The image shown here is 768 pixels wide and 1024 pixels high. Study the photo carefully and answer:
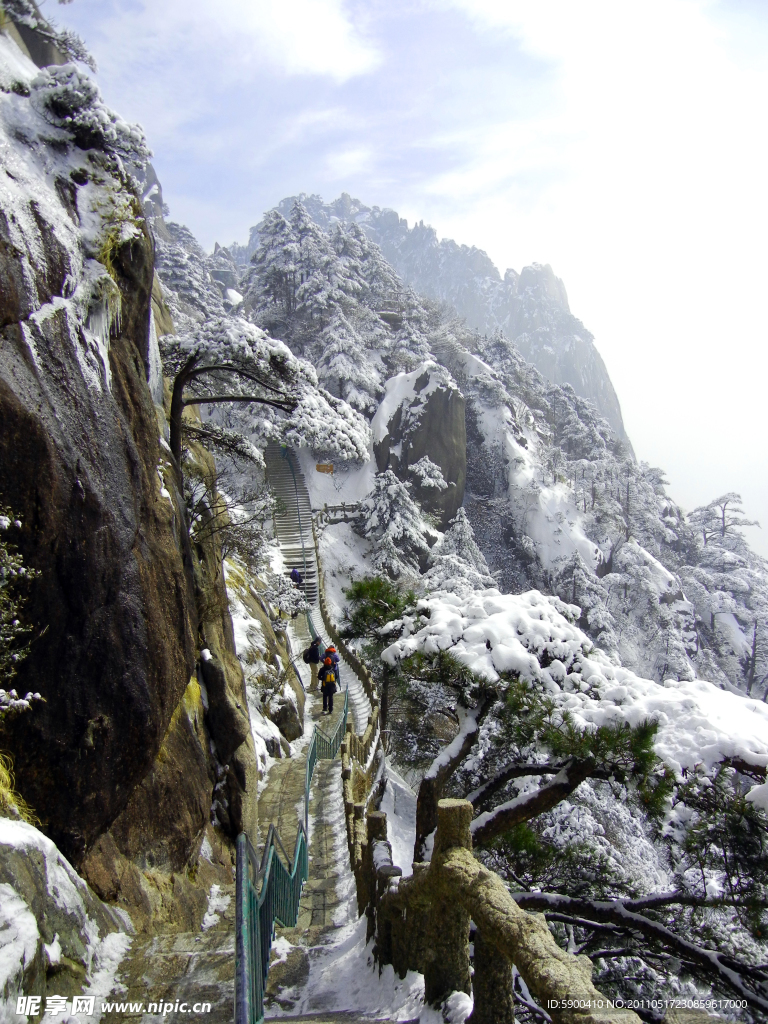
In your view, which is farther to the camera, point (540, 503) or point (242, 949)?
point (540, 503)

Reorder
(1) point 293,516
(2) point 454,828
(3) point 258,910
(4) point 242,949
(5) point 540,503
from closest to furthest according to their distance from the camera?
(4) point 242,949 → (2) point 454,828 → (3) point 258,910 → (1) point 293,516 → (5) point 540,503

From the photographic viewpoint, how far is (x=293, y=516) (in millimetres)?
28688

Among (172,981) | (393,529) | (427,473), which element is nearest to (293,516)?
(393,529)

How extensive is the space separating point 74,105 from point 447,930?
698 cm

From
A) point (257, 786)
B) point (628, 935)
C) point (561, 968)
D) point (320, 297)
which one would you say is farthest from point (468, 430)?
point (561, 968)

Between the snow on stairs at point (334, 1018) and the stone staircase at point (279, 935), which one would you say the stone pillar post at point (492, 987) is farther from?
the stone staircase at point (279, 935)

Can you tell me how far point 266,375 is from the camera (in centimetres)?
730

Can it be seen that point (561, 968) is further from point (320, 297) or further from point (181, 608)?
point (320, 297)

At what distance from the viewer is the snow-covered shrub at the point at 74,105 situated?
5.05 metres

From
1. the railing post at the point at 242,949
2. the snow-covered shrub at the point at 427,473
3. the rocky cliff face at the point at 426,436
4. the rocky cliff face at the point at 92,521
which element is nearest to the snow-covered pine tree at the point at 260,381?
the rocky cliff face at the point at 92,521

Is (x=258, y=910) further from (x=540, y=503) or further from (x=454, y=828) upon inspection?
(x=540, y=503)

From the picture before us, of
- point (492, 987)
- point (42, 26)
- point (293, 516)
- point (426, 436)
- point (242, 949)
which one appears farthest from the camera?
point (426, 436)

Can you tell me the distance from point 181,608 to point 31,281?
3.27 meters

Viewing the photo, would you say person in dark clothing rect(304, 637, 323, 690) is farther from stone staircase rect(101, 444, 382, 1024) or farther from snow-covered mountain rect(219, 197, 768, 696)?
snow-covered mountain rect(219, 197, 768, 696)
